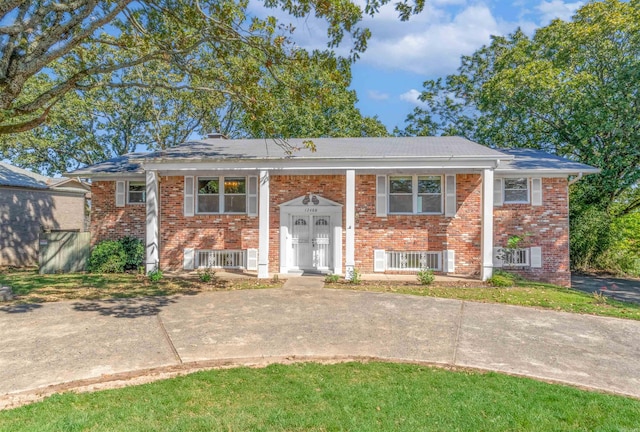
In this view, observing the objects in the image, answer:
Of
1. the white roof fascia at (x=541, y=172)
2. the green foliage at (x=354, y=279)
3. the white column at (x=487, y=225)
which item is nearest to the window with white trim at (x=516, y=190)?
the white roof fascia at (x=541, y=172)

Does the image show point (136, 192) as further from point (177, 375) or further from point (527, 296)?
point (527, 296)

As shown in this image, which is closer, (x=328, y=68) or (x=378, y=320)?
(x=378, y=320)

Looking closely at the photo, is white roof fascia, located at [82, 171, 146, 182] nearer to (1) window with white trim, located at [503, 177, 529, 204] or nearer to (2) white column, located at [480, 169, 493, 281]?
(2) white column, located at [480, 169, 493, 281]

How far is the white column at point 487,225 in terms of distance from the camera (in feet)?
35.2

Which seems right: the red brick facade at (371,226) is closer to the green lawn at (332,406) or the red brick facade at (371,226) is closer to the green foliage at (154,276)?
the green foliage at (154,276)

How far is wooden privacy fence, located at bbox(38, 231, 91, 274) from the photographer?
12820 millimetres

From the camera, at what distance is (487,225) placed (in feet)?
35.3

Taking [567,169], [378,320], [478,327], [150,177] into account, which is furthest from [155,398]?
[567,169]

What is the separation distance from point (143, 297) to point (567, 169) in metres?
12.8

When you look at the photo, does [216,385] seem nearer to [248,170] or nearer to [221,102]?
[248,170]

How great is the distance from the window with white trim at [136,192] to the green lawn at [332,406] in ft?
34.2

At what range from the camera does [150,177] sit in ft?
37.9

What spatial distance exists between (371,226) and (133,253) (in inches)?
322

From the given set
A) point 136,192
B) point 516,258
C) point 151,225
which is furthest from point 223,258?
point 516,258
